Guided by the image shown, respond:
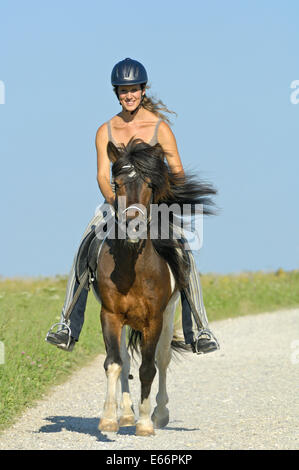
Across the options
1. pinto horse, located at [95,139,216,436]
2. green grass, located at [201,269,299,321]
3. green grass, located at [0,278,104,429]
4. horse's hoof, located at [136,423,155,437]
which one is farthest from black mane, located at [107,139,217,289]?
green grass, located at [201,269,299,321]

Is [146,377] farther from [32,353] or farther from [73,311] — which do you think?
[32,353]

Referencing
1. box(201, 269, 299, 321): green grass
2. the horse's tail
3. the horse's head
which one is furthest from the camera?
box(201, 269, 299, 321): green grass

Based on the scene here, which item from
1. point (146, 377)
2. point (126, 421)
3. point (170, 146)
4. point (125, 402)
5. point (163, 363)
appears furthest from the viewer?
point (163, 363)

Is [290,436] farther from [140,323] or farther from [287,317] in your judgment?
[287,317]

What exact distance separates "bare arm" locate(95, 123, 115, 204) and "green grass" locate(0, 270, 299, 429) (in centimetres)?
276

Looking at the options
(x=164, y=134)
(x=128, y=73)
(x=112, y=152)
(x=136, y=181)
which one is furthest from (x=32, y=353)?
(x=136, y=181)

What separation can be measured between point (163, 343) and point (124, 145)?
7.78 ft

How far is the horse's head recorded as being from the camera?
710cm

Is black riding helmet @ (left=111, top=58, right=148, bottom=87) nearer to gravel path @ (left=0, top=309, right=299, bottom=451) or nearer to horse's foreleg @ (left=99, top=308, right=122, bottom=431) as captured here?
horse's foreleg @ (left=99, top=308, right=122, bottom=431)

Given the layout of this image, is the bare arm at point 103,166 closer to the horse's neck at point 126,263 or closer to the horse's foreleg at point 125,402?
the horse's neck at point 126,263

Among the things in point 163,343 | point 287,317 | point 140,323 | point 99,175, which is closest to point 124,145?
point 99,175

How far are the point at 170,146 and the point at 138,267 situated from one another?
134cm

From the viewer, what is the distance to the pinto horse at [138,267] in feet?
23.7

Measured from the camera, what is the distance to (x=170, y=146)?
8.31 meters
